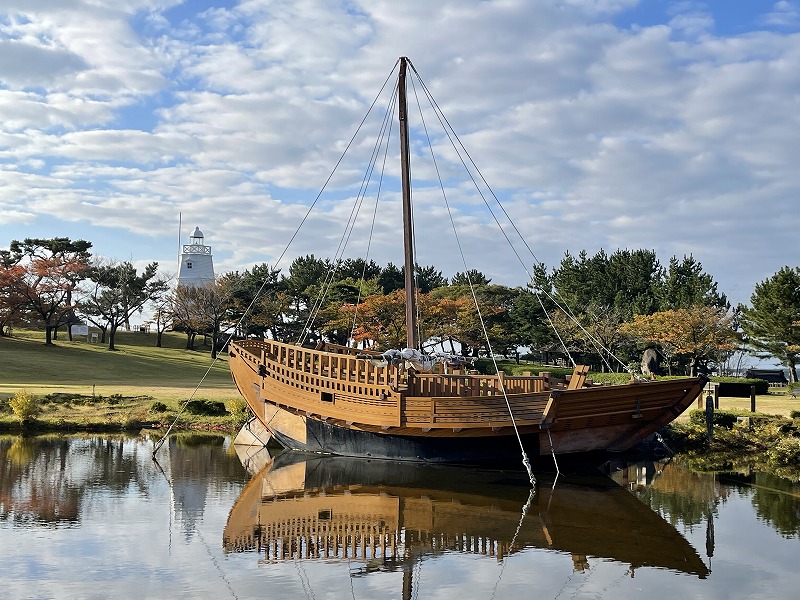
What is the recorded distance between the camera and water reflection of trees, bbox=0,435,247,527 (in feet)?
44.0

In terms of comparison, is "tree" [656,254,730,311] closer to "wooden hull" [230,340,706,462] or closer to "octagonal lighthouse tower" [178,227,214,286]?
"wooden hull" [230,340,706,462]

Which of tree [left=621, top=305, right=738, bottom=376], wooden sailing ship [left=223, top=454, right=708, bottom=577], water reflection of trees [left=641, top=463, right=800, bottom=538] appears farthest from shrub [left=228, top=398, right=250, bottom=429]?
tree [left=621, top=305, right=738, bottom=376]

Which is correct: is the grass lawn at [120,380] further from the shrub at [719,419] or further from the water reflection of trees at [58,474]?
the water reflection of trees at [58,474]

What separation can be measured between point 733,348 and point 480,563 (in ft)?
127

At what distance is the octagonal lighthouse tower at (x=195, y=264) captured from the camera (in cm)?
7950

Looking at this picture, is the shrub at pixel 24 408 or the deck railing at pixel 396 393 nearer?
the deck railing at pixel 396 393

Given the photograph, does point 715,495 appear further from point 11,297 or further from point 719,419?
point 11,297

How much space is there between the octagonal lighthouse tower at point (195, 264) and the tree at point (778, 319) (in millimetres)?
52100

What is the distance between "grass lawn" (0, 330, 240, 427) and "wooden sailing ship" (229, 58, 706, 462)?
3070 mm

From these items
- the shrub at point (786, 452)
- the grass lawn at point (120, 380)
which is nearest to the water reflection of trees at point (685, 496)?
the shrub at point (786, 452)

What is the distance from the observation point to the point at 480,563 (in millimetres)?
10422

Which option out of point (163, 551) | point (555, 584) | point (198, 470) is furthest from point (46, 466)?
point (555, 584)

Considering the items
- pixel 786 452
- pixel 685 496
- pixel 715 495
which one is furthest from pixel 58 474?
pixel 786 452

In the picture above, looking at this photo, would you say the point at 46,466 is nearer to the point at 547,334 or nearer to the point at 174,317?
the point at 547,334
